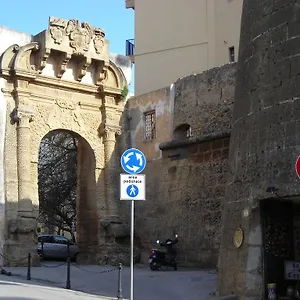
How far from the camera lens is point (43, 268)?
689 inches

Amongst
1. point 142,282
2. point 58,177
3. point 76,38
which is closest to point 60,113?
point 76,38

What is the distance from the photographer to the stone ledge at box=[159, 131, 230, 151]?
1672 cm

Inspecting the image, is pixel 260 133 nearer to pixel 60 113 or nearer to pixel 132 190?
pixel 132 190

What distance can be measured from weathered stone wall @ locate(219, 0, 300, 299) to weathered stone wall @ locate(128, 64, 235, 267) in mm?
5771

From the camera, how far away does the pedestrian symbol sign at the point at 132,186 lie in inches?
375

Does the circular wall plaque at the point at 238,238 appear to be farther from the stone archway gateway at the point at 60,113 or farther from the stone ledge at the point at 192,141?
the stone archway gateway at the point at 60,113

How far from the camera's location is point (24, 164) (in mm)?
18172

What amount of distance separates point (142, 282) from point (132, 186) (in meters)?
4.73

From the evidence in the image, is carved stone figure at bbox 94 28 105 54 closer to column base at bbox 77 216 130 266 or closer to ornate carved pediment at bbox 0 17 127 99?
ornate carved pediment at bbox 0 17 127 99

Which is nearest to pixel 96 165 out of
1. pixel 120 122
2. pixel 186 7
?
pixel 120 122

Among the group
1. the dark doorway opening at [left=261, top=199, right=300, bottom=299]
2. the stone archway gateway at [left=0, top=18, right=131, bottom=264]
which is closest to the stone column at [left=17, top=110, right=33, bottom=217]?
the stone archway gateway at [left=0, top=18, right=131, bottom=264]

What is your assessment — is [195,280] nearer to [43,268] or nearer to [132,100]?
[43,268]

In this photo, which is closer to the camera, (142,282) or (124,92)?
(142,282)

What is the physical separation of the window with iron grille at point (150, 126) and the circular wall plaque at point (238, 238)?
9.83m
